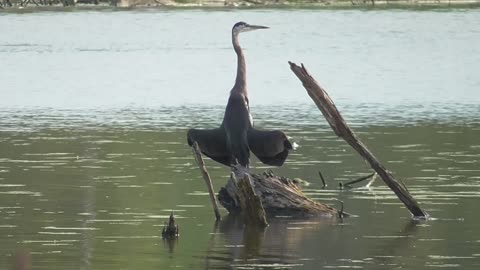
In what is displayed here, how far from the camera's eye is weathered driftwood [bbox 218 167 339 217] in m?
17.0

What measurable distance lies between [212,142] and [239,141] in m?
0.34

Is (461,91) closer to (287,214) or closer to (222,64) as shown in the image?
(222,64)

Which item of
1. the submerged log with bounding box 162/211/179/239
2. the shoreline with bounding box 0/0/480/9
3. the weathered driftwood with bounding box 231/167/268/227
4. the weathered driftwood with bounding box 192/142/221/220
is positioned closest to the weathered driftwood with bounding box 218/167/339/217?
the weathered driftwood with bounding box 231/167/268/227

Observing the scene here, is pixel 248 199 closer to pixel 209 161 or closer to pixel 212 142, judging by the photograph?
pixel 212 142

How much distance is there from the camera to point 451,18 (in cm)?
7544

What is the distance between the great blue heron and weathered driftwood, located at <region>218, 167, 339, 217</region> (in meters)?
0.24

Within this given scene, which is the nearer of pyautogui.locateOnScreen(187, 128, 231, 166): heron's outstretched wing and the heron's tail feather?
the heron's tail feather

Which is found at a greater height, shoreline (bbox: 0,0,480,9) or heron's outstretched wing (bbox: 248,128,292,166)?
heron's outstretched wing (bbox: 248,128,292,166)

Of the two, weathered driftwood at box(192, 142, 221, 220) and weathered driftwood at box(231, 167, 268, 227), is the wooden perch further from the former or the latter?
weathered driftwood at box(192, 142, 221, 220)

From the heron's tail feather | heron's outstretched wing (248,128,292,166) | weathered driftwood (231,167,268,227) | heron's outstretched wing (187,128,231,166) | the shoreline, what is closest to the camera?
weathered driftwood (231,167,268,227)

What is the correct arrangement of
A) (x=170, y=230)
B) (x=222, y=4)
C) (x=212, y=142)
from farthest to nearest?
(x=222, y=4)
(x=212, y=142)
(x=170, y=230)

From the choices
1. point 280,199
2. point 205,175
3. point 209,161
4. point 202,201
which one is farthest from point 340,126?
point 209,161

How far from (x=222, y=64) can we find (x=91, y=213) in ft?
103

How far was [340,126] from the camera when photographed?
16500mm
